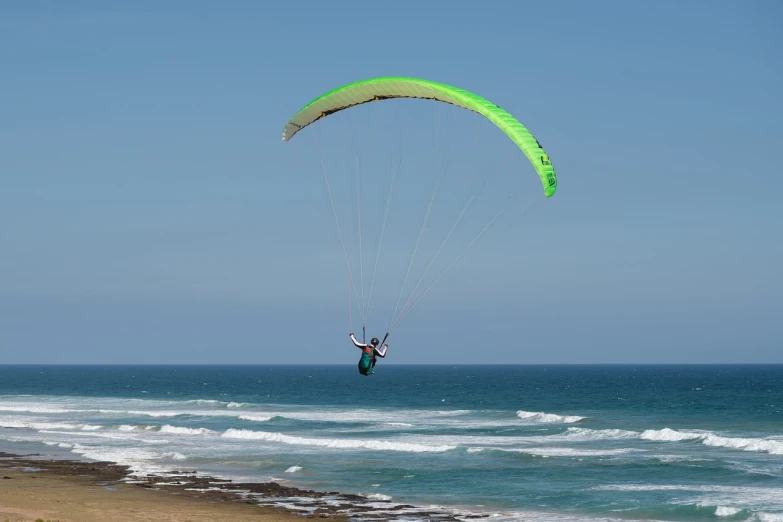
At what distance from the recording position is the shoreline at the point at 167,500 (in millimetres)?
18891

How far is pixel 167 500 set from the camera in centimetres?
2058

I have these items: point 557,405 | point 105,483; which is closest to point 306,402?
point 557,405

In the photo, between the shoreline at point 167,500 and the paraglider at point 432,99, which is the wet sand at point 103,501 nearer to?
the shoreline at point 167,500

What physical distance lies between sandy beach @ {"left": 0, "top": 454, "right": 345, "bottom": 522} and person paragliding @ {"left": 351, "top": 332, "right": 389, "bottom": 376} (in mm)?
4731

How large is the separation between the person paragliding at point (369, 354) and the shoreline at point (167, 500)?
4648 millimetres

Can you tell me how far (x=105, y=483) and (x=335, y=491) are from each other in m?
5.68

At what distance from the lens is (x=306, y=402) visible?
64.6 m

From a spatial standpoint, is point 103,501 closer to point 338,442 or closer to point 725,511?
point 725,511

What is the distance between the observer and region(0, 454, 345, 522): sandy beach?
18.6 meters

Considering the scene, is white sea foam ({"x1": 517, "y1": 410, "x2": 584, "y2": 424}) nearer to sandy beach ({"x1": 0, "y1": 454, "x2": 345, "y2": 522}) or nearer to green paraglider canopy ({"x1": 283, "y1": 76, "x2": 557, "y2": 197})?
sandy beach ({"x1": 0, "y1": 454, "x2": 345, "y2": 522})

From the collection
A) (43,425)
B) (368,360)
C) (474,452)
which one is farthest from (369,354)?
(43,425)

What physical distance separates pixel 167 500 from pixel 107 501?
4.13 feet

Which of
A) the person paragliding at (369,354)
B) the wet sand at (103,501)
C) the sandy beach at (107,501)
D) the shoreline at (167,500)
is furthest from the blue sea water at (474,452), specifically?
the person paragliding at (369,354)

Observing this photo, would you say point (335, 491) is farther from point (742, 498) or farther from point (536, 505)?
point (742, 498)
